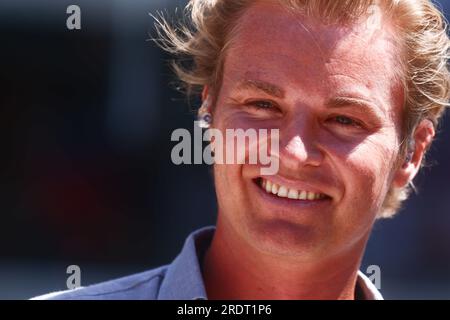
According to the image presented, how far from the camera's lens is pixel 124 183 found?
5031 mm

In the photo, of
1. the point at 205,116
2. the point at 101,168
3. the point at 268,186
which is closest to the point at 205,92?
the point at 205,116

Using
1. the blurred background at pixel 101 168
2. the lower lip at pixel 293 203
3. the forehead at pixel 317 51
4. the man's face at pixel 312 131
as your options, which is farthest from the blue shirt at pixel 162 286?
the blurred background at pixel 101 168

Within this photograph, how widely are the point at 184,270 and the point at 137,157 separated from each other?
9.09ft

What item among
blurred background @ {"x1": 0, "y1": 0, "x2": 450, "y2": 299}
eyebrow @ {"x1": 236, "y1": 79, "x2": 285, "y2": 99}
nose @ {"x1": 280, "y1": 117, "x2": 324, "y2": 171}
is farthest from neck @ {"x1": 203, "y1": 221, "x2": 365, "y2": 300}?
blurred background @ {"x1": 0, "y1": 0, "x2": 450, "y2": 299}

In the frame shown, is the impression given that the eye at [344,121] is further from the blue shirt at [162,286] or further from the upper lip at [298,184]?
the blue shirt at [162,286]

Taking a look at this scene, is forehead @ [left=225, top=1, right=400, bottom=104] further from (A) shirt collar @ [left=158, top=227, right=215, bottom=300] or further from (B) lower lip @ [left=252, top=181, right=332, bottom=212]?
(A) shirt collar @ [left=158, top=227, right=215, bottom=300]

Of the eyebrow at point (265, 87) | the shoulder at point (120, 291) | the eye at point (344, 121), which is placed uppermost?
the eyebrow at point (265, 87)

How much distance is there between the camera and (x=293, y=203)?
7.23 feet

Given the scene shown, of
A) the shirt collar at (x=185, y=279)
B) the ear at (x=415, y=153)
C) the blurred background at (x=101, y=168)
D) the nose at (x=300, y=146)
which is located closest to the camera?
the nose at (x=300, y=146)

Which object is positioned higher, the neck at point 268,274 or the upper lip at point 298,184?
the upper lip at point 298,184

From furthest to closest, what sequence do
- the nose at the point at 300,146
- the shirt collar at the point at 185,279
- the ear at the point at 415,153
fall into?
the ear at the point at 415,153 → the shirt collar at the point at 185,279 → the nose at the point at 300,146

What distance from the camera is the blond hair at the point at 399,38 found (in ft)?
7.50

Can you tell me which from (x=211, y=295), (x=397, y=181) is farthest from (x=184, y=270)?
(x=397, y=181)

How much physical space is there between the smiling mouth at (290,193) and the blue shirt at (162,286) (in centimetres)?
31
